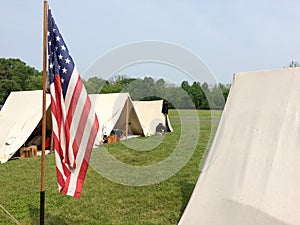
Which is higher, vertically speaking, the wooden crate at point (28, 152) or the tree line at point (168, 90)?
the tree line at point (168, 90)

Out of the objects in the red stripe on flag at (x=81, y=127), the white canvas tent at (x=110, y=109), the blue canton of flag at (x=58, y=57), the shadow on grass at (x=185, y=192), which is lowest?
the shadow on grass at (x=185, y=192)

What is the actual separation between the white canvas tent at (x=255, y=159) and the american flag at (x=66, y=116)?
47.2 inches

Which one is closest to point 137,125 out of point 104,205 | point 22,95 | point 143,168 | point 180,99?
point 180,99

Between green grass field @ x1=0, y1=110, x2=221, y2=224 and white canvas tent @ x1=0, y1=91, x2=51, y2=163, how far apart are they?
0.47 m

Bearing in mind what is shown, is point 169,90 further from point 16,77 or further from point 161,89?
point 16,77

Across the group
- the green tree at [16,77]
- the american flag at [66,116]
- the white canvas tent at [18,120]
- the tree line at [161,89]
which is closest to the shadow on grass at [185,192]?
the american flag at [66,116]

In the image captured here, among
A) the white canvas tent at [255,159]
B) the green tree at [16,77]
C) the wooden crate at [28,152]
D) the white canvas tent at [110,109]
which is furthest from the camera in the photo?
the green tree at [16,77]

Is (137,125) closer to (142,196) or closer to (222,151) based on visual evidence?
(142,196)

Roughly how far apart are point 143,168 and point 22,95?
458cm

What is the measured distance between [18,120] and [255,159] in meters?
6.66

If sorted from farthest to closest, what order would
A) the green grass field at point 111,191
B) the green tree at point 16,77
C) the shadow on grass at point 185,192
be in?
the green tree at point 16,77, the shadow on grass at point 185,192, the green grass field at point 111,191

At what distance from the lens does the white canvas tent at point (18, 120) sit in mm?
7387

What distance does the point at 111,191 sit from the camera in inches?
195

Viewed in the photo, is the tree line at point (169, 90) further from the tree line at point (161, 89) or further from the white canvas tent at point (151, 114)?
the white canvas tent at point (151, 114)
